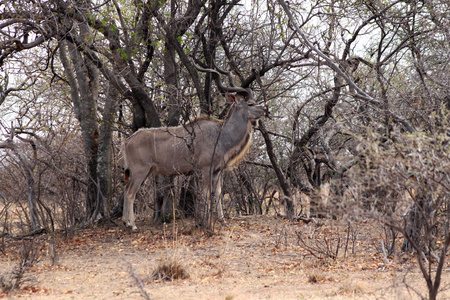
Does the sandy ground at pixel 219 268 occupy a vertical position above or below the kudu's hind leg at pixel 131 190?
below

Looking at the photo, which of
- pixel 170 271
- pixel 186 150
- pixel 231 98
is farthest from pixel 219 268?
pixel 231 98

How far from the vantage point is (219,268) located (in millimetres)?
5559

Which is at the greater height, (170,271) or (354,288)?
(170,271)

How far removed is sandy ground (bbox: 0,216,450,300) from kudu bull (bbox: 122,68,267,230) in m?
1.05

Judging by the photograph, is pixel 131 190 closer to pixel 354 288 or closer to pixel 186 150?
pixel 186 150

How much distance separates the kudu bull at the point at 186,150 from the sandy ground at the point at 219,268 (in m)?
1.05

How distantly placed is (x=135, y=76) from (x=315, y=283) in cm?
489

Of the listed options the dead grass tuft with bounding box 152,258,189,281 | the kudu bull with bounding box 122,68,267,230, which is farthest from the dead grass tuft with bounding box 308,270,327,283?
the kudu bull with bounding box 122,68,267,230

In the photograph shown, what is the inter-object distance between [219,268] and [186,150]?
342 centimetres

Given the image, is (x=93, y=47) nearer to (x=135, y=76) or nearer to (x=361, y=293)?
(x=135, y=76)

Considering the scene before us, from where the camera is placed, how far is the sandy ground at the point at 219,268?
4617 millimetres

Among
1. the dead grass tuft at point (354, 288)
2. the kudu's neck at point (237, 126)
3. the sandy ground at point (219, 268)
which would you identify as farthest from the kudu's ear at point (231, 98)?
the dead grass tuft at point (354, 288)

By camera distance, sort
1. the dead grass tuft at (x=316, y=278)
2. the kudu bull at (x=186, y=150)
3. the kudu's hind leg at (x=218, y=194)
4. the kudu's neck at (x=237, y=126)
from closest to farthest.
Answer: the dead grass tuft at (x=316, y=278), the kudu's hind leg at (x=218, y=194), the kudu bull at (x=186, y=150), the kudu's neck at (x=237, y=126)

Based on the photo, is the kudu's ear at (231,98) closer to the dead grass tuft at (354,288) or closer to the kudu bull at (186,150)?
the kudu bull at (186,150)
